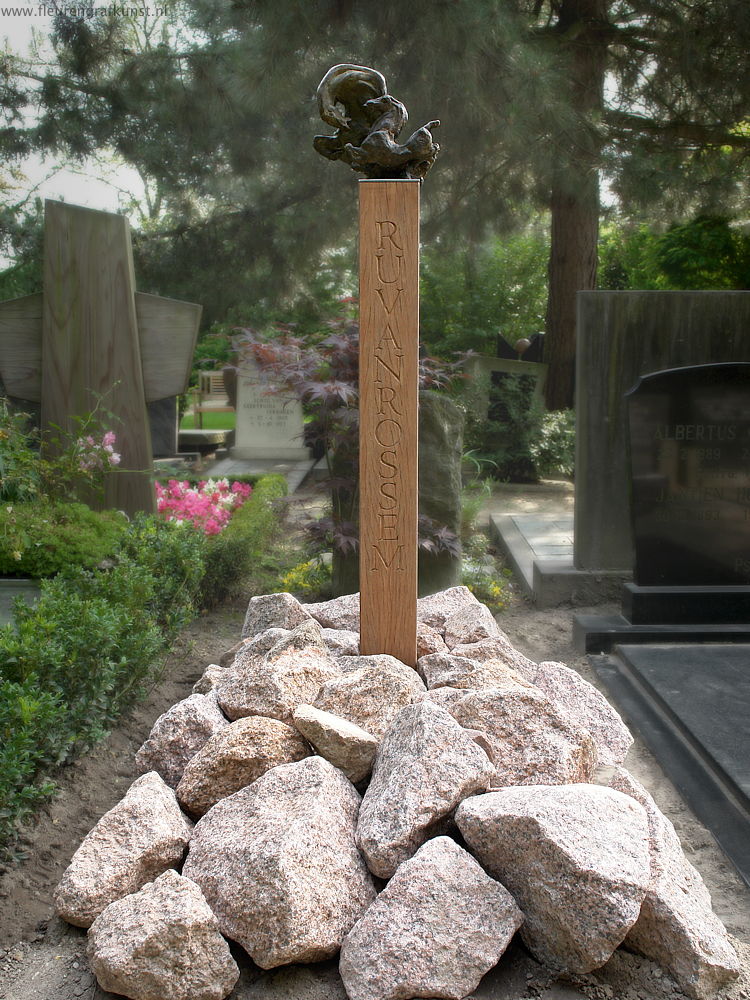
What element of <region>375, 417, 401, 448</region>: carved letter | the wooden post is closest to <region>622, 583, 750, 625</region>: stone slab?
the wooden post

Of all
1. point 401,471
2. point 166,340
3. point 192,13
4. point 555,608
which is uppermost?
point 192,13

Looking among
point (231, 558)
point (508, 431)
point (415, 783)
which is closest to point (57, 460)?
point (231, 558)

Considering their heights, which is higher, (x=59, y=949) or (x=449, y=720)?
(x=449, y=720)

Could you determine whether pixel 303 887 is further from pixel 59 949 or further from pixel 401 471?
pixel 401 471

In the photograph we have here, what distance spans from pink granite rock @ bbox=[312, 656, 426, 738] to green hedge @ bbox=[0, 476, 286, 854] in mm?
695

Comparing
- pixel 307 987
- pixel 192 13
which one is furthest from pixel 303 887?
pixel 192 13

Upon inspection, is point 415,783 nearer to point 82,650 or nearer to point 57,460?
point 82,650

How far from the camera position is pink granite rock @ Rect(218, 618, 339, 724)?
9.29ft

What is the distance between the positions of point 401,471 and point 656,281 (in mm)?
17547

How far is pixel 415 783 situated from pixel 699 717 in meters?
1.87

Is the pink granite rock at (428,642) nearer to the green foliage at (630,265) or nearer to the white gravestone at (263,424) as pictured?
the white gravestone at (263,424)

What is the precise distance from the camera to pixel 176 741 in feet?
9.11

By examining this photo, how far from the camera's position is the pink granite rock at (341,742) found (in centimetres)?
252

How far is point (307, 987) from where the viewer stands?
6.66 feet
